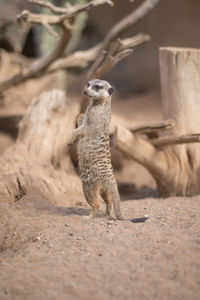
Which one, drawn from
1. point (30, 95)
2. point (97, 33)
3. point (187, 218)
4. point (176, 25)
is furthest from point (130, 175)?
point (97, 33)

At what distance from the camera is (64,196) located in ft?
14.3

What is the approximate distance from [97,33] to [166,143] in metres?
8.31

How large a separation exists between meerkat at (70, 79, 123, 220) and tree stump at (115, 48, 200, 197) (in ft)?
3.29

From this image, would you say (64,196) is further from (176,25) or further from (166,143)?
(176,25)

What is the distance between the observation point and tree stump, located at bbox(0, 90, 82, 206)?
4160 millimetres

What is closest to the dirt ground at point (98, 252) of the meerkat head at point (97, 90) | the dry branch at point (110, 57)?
the meerkat head at point (97, 90)

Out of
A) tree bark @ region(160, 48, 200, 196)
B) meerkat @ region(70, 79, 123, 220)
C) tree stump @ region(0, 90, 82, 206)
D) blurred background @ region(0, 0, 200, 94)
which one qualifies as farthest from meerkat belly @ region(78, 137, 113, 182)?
blurred background @ region(0, 0, 200, 94)

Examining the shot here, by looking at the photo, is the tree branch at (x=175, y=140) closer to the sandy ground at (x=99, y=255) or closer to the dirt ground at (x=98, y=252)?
the dirt ground at (x=98, y=252)

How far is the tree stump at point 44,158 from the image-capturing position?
4160mm

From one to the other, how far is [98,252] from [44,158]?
2.55 m

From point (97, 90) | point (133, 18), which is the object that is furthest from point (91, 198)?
point (133, 18)

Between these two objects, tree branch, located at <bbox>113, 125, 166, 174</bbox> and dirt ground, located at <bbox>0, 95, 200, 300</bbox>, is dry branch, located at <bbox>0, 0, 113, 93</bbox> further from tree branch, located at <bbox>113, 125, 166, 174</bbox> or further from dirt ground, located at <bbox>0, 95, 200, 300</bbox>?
dirt ground, located at <bbox>0, 95, 200, 300</bbox>

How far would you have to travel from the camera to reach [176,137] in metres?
4.34

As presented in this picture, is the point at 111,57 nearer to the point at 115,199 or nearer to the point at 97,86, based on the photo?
the point at 97,86
